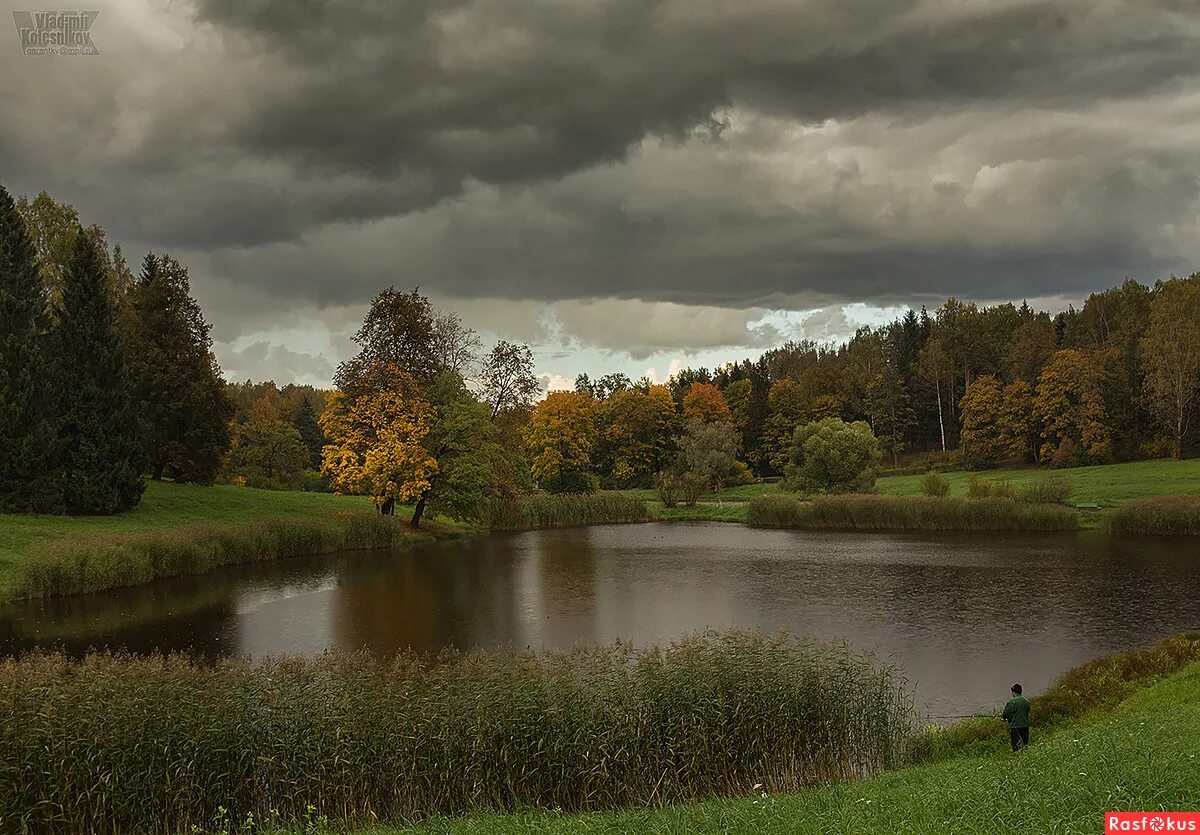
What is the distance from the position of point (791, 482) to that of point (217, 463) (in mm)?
50163

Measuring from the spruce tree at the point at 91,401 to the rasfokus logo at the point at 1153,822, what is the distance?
4493cm

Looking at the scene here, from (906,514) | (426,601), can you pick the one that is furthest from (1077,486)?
(426,601)

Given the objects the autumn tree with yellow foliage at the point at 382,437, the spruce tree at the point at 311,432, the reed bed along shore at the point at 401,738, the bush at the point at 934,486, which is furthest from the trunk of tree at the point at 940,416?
the reed bed along shore at the point at 401,738

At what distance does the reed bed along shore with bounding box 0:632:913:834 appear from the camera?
1293 centimetres

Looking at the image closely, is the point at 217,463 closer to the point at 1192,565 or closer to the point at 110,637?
the point at 110,637

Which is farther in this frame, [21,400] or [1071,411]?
[1071,411]

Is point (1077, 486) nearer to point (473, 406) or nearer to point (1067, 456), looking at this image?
point (1067, 456)

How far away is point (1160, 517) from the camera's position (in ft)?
156

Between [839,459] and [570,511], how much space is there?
24.5 metres

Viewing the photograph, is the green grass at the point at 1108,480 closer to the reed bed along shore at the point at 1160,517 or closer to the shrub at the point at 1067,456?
the shrub at the point at 1067,456

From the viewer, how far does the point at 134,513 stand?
42.9 meters

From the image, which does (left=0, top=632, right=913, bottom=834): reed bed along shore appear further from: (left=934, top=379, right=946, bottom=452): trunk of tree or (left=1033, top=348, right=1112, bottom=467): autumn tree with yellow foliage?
(left=934, top=379, right=946, bottom=452): trunk of tree

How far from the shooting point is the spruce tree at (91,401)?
1628 inches

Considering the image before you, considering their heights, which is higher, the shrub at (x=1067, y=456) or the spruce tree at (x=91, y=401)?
the spruce tree at (x=91, y=401)
